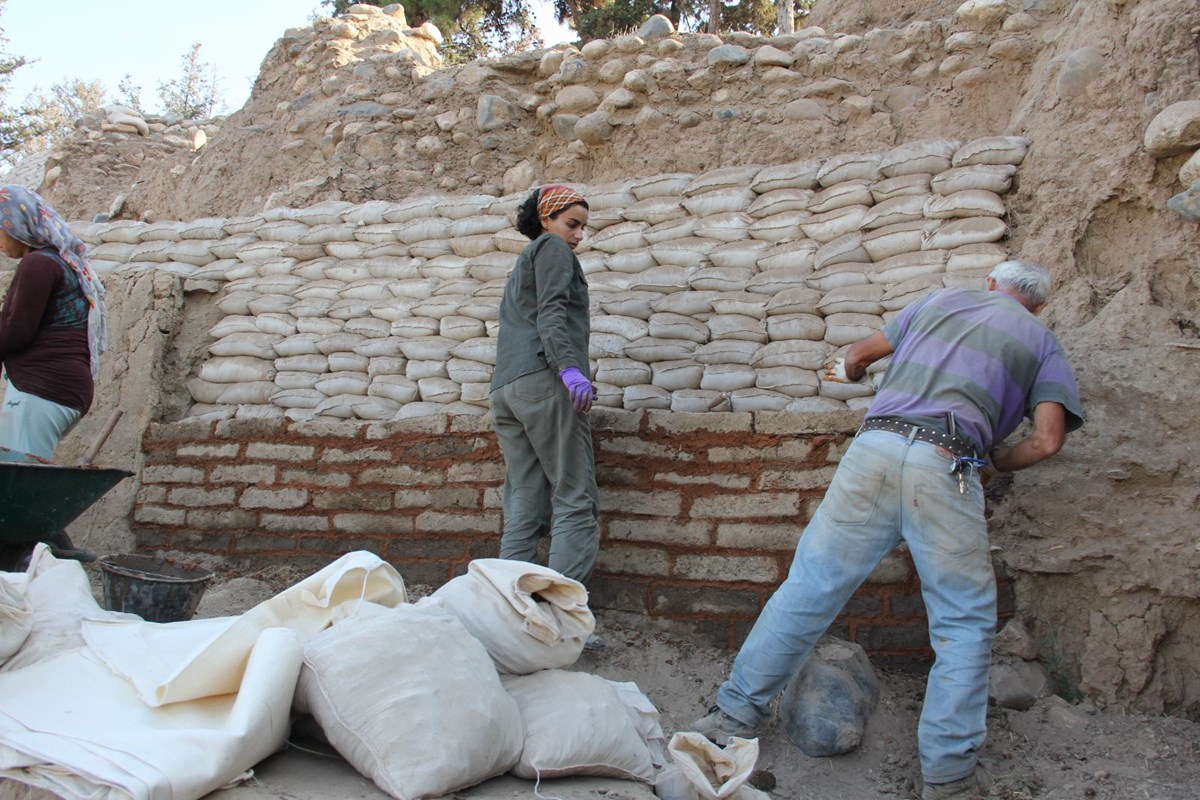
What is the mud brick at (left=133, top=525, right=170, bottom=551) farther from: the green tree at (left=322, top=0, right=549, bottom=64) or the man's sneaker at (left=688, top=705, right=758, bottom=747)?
the green tree at (left=322, top=0, right=549, bottom=64)

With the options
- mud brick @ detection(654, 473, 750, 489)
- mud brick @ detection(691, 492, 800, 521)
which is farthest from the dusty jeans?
mud brick @ detection(691, 492, 800, 521)

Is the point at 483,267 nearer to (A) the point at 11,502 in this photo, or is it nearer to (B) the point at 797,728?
(A) the point at 11,502

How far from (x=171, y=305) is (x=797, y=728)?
3476mm

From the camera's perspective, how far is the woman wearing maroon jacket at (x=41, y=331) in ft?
11.4

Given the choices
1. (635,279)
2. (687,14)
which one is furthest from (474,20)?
(635,279)

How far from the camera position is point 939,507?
257 cm

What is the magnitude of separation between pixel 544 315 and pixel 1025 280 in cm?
146

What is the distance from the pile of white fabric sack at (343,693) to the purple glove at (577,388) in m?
0.78

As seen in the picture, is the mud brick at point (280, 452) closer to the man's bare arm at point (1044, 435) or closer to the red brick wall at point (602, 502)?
the red brick wall at point (602, 502)

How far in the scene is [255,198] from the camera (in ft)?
21.1

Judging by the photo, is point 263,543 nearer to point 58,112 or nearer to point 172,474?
point 172,474

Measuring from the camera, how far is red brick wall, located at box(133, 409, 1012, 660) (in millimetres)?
3324

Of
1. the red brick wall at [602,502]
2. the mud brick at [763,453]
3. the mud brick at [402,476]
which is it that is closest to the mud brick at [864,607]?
the red brick wall at [602,502]

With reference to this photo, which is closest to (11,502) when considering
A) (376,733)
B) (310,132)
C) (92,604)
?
(92,604)
